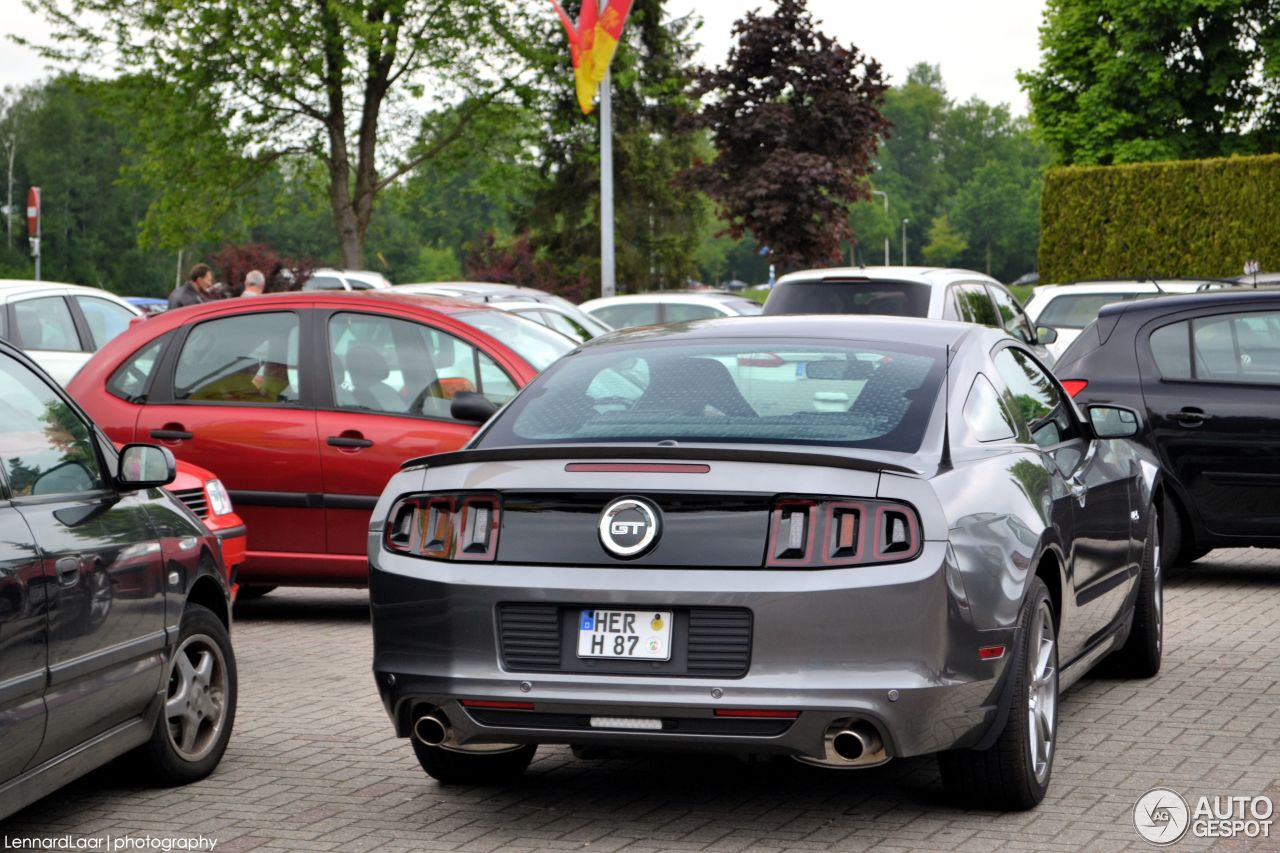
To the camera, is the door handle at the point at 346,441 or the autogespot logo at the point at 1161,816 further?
the door handle at the point at 346,441

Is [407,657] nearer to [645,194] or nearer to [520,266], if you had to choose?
[520,266]

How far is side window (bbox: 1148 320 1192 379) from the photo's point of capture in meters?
10.6

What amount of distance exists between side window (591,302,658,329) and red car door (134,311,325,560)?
12562 millimetres

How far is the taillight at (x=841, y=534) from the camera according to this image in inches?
197

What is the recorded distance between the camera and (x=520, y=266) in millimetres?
53594

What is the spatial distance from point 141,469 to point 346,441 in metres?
3.64

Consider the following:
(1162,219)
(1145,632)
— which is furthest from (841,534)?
(1162,219)

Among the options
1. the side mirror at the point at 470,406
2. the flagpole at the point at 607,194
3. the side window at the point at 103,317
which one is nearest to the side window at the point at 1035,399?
the side mirror at the point at 470,406

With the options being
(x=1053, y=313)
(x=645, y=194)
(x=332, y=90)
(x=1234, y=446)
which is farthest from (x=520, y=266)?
(x=1234, y=446)

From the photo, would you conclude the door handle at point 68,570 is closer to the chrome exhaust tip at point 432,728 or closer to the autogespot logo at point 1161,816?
the chrome exhaust tip at point 432,728

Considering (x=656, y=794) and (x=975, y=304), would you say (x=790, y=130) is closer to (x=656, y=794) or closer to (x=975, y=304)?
(x=975, y=304)

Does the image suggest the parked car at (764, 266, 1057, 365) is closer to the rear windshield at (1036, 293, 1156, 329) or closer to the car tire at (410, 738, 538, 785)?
the rear windshield at (1036, 293, 1156, 329)

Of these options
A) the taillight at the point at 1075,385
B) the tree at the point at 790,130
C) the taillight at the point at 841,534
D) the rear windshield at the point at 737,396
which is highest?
the tree at the point at 790,130

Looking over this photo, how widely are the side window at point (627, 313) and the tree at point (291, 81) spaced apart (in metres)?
16.0
